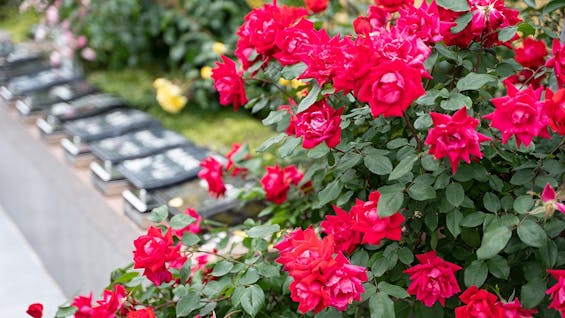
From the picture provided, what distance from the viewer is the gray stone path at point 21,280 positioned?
2.60 meters

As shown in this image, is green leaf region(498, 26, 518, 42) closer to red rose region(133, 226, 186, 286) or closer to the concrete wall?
red rose region(133, 226, 186, 286)

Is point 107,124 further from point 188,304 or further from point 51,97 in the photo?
point 188,304

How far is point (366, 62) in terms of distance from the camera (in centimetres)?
93

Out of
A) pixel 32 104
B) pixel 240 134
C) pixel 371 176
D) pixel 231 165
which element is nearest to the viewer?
pixel 371 176

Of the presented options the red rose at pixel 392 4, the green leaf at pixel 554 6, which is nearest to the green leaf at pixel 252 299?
the red rose at pixel 392 4

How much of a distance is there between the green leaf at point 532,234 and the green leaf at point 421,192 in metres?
0.13

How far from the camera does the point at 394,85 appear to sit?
2.98 feet

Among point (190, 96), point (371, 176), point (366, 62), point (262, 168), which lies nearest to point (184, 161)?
point (262, 168)

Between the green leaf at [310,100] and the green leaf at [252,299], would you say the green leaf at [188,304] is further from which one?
the green leaf at [310,100]

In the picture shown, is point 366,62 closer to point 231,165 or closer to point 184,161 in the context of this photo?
point 231,165

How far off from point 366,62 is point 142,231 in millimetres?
1262

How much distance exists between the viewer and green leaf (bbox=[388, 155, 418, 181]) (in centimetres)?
102

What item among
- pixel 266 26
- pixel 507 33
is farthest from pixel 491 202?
pixel 266 26

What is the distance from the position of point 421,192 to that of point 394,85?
201 mm
